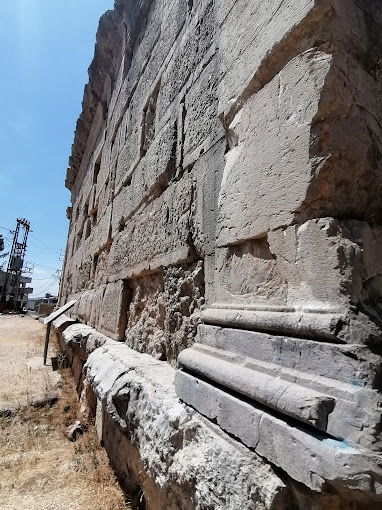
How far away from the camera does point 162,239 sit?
2.46 metres

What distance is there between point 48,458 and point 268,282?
87.9 inches

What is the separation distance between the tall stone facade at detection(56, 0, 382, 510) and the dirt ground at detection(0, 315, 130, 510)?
0.18 meters

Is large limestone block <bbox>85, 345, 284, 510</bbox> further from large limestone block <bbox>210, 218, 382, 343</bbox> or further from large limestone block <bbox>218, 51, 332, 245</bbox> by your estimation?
large limestone block <bbox>218, 51, 332, 245</bbox>

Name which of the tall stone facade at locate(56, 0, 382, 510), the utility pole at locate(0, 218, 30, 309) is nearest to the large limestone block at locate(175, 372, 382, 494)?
the tall stone facade at locate(56, 0, 382, 510)

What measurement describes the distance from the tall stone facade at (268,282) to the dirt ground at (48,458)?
0.18m

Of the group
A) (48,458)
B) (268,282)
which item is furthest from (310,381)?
(48,458)

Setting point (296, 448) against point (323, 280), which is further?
point (323, 280)

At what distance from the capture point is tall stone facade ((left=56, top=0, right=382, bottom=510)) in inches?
34.7

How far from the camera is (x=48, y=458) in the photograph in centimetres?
244

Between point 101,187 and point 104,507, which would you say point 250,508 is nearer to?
point 104,507

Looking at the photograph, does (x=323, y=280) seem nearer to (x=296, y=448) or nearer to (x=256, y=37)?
(x=296, y=448)

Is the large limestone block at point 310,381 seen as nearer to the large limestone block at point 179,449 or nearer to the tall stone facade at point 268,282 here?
the tall stone facade at point 268,282

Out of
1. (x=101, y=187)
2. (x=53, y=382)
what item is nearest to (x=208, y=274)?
(x=53, y=382)

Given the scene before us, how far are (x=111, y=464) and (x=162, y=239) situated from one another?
158 cm
